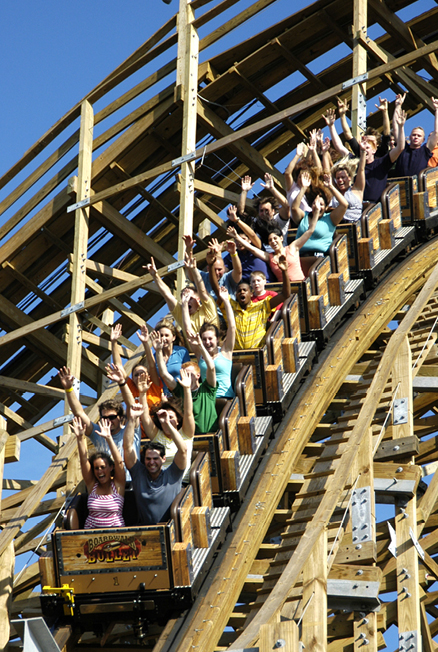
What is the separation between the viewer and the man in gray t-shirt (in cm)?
624

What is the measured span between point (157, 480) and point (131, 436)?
13.6 inches

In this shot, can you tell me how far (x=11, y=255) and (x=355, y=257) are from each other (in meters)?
4.65

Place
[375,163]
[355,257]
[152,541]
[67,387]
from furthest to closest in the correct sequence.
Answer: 1. [375,163]
2. [355,257]
3. [67,387]
4. [152,541]

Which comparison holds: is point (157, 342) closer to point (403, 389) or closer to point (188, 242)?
point (188, 242)

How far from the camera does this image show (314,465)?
24.8 ft

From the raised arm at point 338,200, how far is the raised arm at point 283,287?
4.39 feet

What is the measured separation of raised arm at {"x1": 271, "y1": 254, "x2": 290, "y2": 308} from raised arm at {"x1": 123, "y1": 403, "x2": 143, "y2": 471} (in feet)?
7.39

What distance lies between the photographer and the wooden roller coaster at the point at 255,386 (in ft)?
20.0

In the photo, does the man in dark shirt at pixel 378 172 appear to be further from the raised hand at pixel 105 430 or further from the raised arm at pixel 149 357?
the raised hand at pixel 105 430

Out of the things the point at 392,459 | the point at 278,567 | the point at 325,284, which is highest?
the point at 325,284

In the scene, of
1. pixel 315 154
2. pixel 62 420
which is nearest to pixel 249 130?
pixel 315 154

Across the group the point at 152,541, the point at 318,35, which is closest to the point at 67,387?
the point at 152,541

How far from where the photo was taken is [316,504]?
6922 mm

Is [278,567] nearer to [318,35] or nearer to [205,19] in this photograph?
[205,19]
